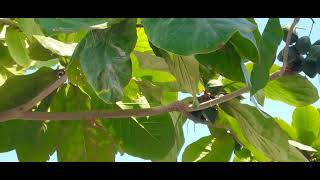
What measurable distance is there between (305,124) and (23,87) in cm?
83

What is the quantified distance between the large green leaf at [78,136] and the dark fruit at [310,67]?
1.72 ft

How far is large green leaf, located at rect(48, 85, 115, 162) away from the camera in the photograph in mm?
1537

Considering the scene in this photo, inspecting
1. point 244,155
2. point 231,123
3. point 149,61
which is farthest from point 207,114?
point 244,155

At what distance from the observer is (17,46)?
4.68ft

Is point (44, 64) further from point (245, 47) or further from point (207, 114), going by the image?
point (245, 47)

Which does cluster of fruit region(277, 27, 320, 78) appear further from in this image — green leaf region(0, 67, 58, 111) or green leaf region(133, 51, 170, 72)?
green leaf region(0, 67, 58, 111)

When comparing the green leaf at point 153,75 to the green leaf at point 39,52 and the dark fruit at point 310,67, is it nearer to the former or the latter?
the green leaf at point 39,52

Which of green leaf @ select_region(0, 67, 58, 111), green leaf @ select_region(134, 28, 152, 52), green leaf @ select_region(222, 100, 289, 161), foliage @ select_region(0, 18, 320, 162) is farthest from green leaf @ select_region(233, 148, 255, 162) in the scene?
green leaf @ select_region(0, 67, 58, 111)

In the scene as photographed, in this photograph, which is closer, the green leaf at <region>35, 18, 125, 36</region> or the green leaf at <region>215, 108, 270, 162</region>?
the green leaf at <region>35, 18, 125, 36</region>

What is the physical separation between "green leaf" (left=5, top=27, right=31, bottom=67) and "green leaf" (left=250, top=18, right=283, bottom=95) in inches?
24.8

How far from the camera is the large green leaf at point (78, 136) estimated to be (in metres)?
1.54

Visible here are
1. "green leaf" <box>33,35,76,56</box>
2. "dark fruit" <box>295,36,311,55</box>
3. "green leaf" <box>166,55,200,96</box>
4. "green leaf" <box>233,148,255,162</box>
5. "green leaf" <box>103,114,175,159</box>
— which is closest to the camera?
"green leaf" <box>166,55,200,96</box>
